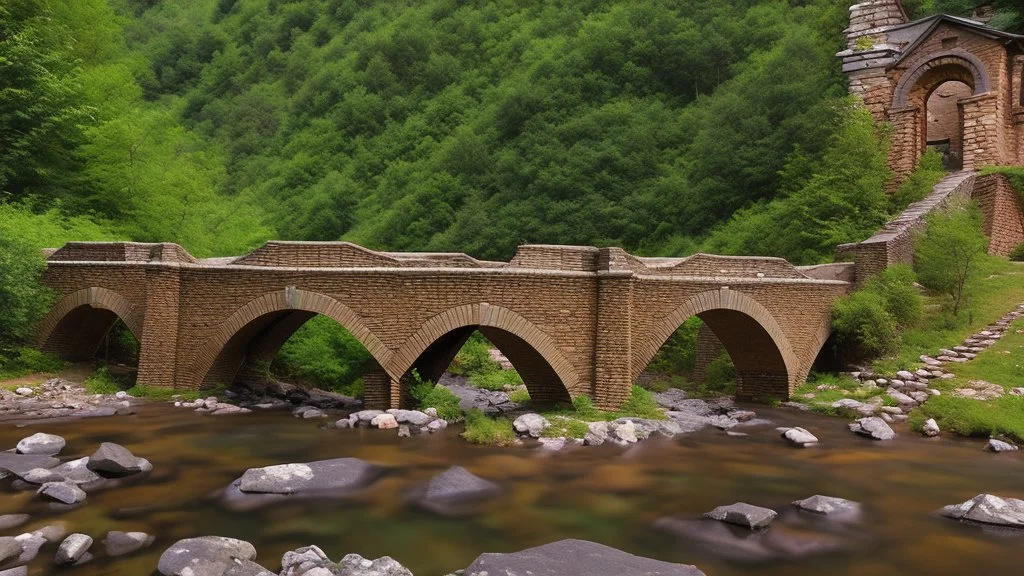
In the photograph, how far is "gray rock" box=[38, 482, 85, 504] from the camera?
8.62 meters

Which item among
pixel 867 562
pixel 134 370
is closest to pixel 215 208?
pixel 134 370

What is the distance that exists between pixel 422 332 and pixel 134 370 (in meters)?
8.82

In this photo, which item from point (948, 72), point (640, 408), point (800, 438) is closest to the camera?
point (800, 438)

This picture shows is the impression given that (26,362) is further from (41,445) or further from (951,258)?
(951,258)

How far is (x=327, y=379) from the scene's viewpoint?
1816 centimetres

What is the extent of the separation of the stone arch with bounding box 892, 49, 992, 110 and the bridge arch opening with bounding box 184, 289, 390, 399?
22.3 meters

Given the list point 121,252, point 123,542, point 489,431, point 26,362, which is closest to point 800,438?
point 489,431

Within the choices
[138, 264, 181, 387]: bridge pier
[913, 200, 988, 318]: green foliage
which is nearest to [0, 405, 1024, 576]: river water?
[138, 264, 181, 387]: bridge pier

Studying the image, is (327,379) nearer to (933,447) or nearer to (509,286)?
(509,286)

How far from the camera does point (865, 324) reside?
55.5 ft

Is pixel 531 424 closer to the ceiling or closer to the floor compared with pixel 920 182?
closer to the floor

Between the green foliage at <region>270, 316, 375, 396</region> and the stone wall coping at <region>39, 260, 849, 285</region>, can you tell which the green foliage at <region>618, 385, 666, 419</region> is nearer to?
the stone wall coping at <region>39, 260, 849, 285</region>

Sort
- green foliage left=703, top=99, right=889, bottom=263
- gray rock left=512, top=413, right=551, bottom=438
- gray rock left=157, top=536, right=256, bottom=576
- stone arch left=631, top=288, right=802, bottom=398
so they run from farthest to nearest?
green foliage left=703, top=99, right=889, bottom=263 < stone arch left=631, top=288, right=802, bottom=398 < gray rock left=512, top=413, right=551, bottom=438 < gray rock left=157, top=536, right=256, bottom=576

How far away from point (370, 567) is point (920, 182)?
23.4 metres
